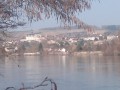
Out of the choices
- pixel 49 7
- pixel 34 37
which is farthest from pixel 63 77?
pixel 49 7

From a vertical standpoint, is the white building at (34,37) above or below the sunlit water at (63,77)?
above

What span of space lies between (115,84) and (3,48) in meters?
17.5

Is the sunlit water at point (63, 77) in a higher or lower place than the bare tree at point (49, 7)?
lower

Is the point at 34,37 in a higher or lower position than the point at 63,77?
higher

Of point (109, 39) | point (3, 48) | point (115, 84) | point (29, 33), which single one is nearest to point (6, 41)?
point (3, 48)

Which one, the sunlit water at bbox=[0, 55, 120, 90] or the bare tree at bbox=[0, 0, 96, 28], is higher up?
the bare tree at bbox=[0, 0, 96, 28]

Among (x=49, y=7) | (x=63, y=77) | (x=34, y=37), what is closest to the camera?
(x=49, y=7)

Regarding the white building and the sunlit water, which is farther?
the sunlit water

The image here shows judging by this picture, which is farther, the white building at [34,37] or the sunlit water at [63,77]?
the sunlit water at [63,77]

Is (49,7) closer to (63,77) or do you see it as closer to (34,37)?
(34,37)

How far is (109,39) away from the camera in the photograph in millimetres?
42594

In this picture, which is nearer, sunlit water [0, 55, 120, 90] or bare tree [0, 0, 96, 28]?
bare tree [0, 0, 96, 28]

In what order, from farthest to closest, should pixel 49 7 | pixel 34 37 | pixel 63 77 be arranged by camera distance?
pixel 63 77
pixel 34 37
pixel 49 7

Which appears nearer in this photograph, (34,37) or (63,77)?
(34,37)
